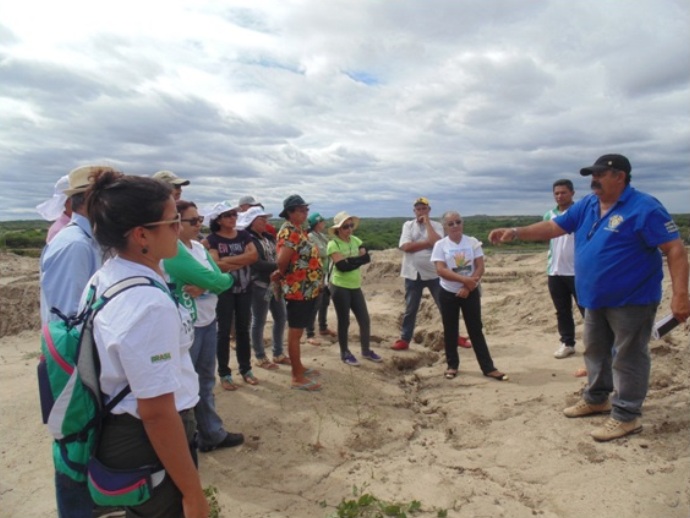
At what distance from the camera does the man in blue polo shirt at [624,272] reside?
3449mm

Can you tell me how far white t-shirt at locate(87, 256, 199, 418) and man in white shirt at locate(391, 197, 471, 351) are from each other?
5.26 meters

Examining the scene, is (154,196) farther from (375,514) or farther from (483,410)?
(483,410)

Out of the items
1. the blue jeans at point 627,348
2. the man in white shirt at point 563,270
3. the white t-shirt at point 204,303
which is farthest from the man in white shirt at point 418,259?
the white t-shirt at point 204,303

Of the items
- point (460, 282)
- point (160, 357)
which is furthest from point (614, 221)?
point (160, 357)

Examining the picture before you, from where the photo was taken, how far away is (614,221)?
3582 mm

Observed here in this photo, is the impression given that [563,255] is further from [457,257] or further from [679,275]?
[679,275]

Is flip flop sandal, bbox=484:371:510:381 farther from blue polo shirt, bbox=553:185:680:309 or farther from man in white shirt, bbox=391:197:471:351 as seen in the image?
blue polo shirt, bbox=553:185:680:309

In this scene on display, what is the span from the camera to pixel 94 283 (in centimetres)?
168

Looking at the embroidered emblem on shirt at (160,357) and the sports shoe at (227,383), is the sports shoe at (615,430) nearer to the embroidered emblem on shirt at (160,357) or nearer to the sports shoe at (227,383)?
the sports shoe at (227,383)

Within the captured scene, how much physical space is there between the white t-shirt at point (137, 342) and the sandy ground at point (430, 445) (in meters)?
2.04

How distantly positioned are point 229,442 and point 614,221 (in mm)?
3463

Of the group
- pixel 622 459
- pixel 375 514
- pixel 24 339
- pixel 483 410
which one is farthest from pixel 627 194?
pixel 24 339

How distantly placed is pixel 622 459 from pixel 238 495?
2725 mm

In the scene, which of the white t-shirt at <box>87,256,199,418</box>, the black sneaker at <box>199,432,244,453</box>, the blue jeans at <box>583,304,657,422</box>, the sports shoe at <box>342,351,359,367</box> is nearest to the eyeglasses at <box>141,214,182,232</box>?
the white t-shirt at <box>87,256,199,418</box>
